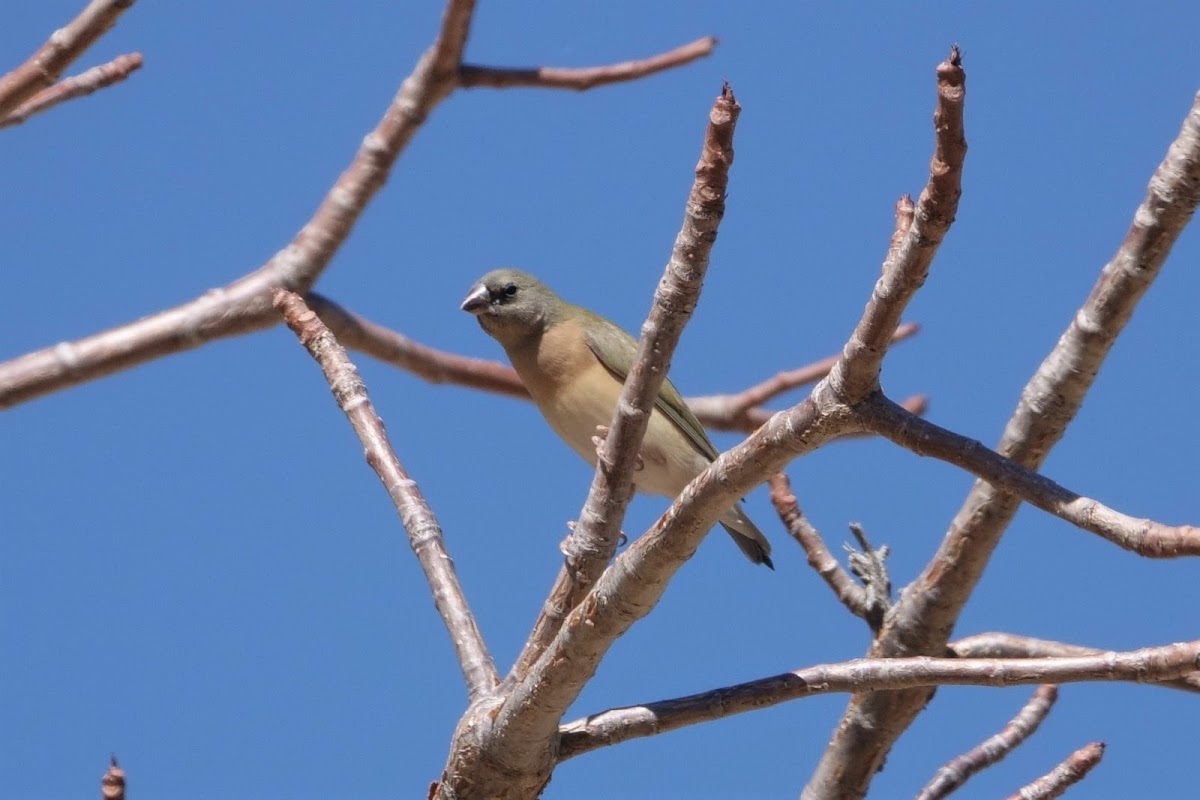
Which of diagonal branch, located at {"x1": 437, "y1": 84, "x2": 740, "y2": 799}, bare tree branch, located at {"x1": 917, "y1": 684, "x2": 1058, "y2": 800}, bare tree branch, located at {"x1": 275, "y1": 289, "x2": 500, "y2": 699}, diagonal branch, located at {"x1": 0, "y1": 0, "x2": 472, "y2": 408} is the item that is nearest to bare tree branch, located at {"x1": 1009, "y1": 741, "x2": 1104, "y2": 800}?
bare tree branch, located at {"x1": 917, "y1": 684, "x2": 1058, "y2": 800}

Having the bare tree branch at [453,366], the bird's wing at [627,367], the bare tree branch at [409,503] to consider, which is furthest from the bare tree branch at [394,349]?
the bare tree branch at [409,503]

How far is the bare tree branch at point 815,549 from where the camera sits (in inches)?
196

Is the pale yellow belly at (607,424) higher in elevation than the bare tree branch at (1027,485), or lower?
higher

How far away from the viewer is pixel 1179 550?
246 centimetres

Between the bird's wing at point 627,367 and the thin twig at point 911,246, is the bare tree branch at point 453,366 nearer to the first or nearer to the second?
the bird's wing at point 627,367

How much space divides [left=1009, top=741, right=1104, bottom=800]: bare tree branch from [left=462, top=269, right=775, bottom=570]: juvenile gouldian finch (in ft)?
9.05

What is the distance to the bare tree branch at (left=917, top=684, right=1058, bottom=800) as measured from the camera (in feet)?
15.4

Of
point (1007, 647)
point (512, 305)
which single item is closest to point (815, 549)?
point (1007, 647)

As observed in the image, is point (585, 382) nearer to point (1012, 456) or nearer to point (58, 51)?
point (1012, 456)

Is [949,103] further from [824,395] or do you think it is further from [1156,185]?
[1156,185]

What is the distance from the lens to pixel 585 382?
6.82 m

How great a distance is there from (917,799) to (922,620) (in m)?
0.62

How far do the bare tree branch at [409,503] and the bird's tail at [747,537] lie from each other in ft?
9.94

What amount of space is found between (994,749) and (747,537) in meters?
2.46
